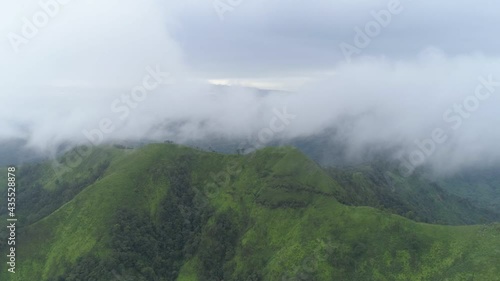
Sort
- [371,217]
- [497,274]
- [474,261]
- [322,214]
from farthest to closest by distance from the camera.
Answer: [322,214], [371,217], [474,261], [497,274]

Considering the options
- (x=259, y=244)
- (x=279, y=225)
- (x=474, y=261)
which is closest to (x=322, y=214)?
(x=279, y=225)

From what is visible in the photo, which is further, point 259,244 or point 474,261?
point 259,244

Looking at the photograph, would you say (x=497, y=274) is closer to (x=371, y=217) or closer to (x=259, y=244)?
(x=371, y=217)

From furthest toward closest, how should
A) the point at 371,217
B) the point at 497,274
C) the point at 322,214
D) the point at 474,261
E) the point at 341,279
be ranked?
the point at 322,214 < the point at 371,217 < the point at 341,279 < the point at 474,261 < the point at 497,274

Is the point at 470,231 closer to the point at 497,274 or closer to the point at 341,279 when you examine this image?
the point at 497,274

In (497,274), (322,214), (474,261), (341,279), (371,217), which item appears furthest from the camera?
(322,214)

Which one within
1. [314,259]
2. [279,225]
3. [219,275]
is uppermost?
[279,225]

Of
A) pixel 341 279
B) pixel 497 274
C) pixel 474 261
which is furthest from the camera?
pixel 341 279

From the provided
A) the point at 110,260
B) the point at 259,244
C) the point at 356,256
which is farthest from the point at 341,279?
the point at 110,260

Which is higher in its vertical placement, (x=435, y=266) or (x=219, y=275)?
(x=435, y=266)
